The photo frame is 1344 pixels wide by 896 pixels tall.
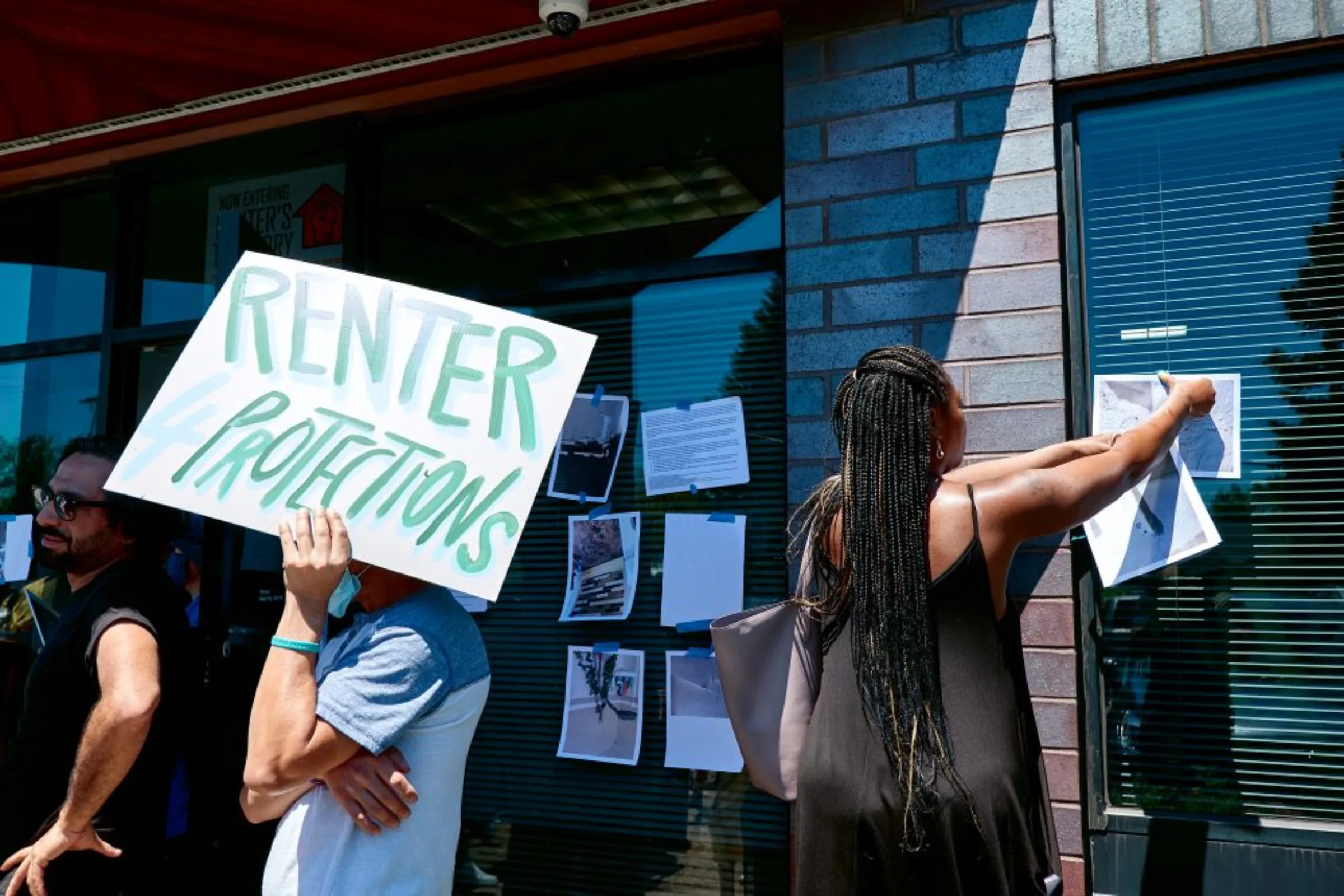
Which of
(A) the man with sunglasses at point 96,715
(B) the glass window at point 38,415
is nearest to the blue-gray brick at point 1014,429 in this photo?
(A) the man with sunglasses at point 96,715

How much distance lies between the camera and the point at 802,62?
10.6ft

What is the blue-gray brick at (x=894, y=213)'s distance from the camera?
2965mm

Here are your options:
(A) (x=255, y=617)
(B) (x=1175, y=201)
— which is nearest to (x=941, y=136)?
(B) (x=1175, y=201)

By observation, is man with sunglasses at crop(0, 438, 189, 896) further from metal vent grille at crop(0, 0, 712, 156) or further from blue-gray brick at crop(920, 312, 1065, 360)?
blue-gray brick at crop(920, 312, 1065, 360)

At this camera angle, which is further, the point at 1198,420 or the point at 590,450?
the point at 590,450

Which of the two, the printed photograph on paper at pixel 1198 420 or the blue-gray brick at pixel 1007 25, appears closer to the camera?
the printed photograph on paper at pixel 1198 420

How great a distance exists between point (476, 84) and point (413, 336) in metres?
2.09

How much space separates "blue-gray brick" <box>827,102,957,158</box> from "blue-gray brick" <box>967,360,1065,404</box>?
676mm

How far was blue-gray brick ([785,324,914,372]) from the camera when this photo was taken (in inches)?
117

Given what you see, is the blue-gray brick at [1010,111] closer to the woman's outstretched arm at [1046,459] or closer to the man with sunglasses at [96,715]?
the woman's outstretched arm at [1046,459]

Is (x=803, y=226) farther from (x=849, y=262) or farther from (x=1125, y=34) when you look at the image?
(x=1125, y=34)

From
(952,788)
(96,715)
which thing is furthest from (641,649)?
(952,788)

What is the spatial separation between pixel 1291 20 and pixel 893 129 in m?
1.02

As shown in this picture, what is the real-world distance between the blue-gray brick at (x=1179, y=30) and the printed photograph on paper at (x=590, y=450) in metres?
1.87
